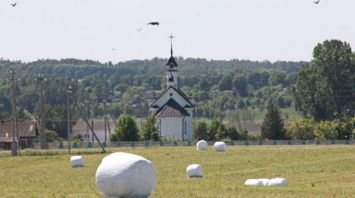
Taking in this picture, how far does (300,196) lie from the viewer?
41.4 metres

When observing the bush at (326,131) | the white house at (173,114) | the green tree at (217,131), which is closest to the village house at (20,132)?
the white house at (173,114)

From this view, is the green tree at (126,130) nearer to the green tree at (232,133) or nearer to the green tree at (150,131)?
the green tree at (150,131)

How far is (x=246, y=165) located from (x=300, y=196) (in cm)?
3188

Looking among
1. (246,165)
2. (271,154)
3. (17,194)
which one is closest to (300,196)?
(17,194)

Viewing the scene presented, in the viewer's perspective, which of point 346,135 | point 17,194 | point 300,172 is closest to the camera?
point 17,194

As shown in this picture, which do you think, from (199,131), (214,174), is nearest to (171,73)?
(199,131)

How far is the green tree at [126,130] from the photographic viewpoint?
486 feet

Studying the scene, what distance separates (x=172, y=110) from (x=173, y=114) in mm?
1395

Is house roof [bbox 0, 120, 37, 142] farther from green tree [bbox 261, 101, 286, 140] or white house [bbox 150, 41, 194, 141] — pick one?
green tree [bbox 261, 101, 286, 140]

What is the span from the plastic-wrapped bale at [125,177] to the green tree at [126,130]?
10889cm

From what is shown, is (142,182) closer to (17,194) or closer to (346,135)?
(17,194)

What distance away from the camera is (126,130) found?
489ft

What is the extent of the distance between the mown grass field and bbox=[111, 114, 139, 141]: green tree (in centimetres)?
4471

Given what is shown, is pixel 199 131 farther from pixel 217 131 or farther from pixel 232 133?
pixel 232 133
